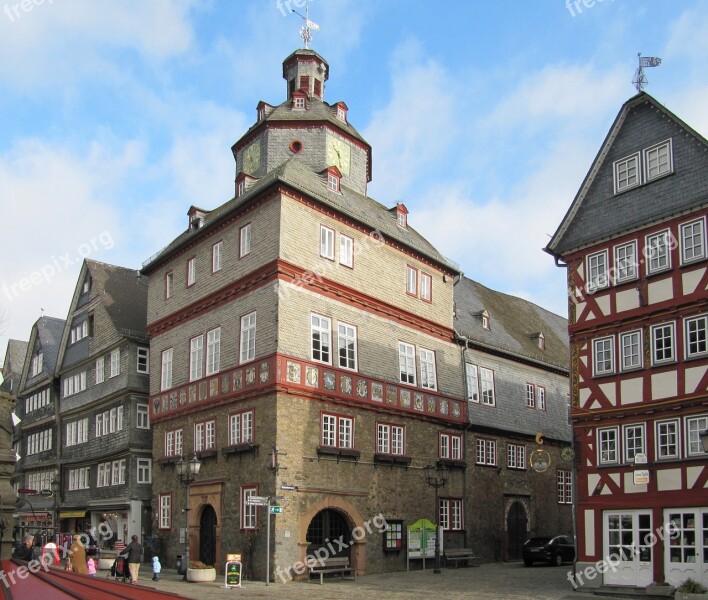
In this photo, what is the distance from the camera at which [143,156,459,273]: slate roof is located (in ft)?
104

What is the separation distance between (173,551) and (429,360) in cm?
1308

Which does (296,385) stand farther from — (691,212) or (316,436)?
(691,212)

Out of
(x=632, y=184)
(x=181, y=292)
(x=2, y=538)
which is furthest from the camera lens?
(x=181, y=292)

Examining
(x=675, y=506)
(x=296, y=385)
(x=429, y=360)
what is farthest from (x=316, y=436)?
(x=675, y=506)

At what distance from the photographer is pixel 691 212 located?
2466 centimetres

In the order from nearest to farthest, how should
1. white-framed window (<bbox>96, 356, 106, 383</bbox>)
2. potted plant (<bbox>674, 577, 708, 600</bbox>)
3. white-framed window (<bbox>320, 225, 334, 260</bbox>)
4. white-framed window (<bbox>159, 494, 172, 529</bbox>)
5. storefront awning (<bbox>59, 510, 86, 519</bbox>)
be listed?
1. potted plant (<bbox>674, 577, 708, 600</bbox>)
2. white-framed window (<bbox>320, 225, 334, 260</bbox>)
3. white-framed window (<bbox>159, 494, 172, 529</bbox>)
4. white-framed window (<bbox>96, 356, 106, 383</bbox>)
5. storefront awning (<bbox>59, 510, 86, 519</bbox>)

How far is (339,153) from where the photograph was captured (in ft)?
127

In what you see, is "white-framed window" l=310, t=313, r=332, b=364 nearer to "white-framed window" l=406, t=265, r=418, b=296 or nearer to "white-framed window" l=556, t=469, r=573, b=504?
"white-framed window" l=406, t=265, r=418, b=296

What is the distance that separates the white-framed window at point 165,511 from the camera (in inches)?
1371

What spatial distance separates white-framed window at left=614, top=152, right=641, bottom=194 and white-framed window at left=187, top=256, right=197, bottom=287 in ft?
56.3

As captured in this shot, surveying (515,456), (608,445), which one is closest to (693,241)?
(608,445)

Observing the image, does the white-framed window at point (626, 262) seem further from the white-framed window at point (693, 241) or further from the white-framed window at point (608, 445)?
the white-framed window at point (608, 445)

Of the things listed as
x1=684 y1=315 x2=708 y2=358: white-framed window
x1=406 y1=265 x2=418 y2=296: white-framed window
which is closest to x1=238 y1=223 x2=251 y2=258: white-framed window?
x1=406 y1=265 x2=418 y2=296: white-framed window

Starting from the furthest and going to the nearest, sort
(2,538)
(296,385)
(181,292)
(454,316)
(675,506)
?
1. (454,316)
2. (181,292)
3. (296,385)
4. (675,506)
5. (2,538)
